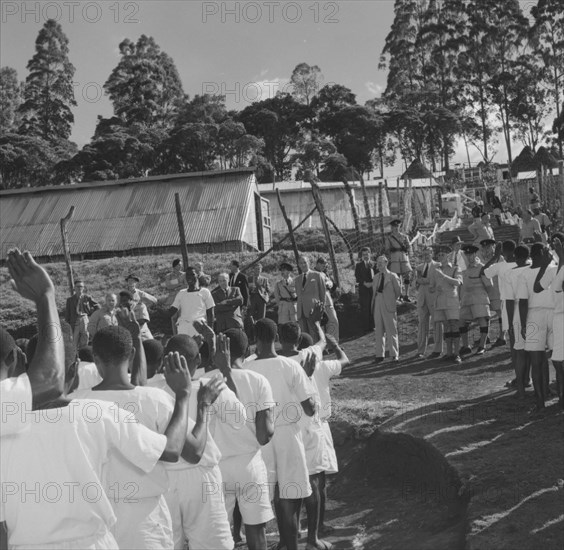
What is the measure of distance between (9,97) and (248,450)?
50.0 metres

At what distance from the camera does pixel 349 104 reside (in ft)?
150

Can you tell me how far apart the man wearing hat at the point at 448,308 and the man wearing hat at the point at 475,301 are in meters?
0.14

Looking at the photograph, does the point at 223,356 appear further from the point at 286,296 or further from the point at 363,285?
the point at 363,285

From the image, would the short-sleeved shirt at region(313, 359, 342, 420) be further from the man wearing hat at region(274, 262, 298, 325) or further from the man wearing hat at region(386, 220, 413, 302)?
the man wearing hat at region(386, 220, 413, 302)

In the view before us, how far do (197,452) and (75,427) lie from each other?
0.75 m

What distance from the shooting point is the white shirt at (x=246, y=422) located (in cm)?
449

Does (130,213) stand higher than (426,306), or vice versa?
(130,213)

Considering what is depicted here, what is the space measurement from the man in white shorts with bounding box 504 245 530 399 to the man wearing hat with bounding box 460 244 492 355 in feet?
8.93

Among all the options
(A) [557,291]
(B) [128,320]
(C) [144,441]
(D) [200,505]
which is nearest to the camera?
(C) [144,441]

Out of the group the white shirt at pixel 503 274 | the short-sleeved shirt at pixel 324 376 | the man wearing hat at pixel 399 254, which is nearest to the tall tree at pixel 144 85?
the man wearing hat at pixel 399 254

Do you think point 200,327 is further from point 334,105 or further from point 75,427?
point 334,105

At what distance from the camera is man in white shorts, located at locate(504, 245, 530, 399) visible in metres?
7.69

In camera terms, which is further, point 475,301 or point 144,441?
point 475,301

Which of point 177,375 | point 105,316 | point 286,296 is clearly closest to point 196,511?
point 177,375
